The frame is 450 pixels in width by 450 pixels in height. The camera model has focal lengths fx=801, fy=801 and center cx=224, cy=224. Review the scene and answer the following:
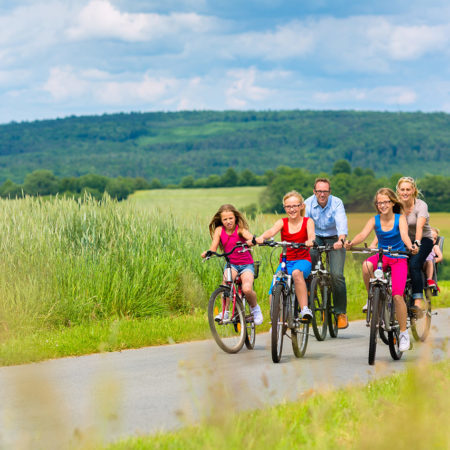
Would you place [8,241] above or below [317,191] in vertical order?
below

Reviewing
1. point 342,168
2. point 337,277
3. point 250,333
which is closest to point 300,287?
point 250,333

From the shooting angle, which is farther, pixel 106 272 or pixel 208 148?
pixel 208 148

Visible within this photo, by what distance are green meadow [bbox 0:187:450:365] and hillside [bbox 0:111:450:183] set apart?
109 meters

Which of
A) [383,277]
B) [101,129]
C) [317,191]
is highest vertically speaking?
[101,129]

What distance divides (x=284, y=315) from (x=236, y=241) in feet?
4.38

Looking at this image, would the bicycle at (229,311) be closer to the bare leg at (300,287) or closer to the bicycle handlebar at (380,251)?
the bare leg at (300,287)

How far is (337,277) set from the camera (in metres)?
11.0

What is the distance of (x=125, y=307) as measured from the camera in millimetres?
12531

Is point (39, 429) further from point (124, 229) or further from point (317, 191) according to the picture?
point (124, 229)

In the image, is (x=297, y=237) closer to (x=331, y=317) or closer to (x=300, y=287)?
(x=300, y=287)

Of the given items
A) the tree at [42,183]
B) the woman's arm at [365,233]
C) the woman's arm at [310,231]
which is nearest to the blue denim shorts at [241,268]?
the woman's arm at [310,231]

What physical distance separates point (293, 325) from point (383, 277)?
112 cm

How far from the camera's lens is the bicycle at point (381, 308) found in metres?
8.43

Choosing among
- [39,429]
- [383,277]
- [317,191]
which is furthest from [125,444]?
[317,191]
